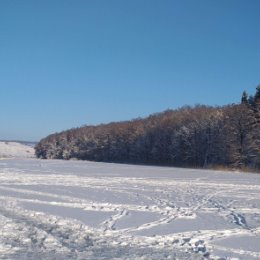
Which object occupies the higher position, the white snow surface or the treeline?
the treeline

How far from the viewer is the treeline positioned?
57.8m

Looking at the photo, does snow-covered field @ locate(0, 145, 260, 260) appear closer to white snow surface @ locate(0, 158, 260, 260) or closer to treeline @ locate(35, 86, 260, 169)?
white snow surface @ locate(0, 158, 260, 260)

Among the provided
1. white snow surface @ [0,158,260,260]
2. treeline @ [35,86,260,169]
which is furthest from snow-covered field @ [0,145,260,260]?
treeline @ [35,86,260,169]

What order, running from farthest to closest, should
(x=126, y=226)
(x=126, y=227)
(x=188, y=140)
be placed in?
(x=188, y=140) → (x=126, y=226) → (x=126, y=227)

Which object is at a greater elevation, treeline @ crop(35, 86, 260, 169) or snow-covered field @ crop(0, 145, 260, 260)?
treeline @ crop(35, 86, 260, 169)

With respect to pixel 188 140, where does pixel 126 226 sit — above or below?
below

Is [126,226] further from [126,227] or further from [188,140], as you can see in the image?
[188,140]

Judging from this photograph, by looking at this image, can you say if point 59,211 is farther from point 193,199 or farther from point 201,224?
point 193,199

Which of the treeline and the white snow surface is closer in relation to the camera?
the white snow surface

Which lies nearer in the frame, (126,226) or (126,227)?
(126,227)

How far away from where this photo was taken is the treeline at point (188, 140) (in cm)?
5784

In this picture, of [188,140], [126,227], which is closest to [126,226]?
[126,227]

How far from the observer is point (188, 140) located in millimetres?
71312

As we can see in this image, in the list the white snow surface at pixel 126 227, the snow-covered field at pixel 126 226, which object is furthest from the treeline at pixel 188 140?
the snow-covered field at pixel 126 226
